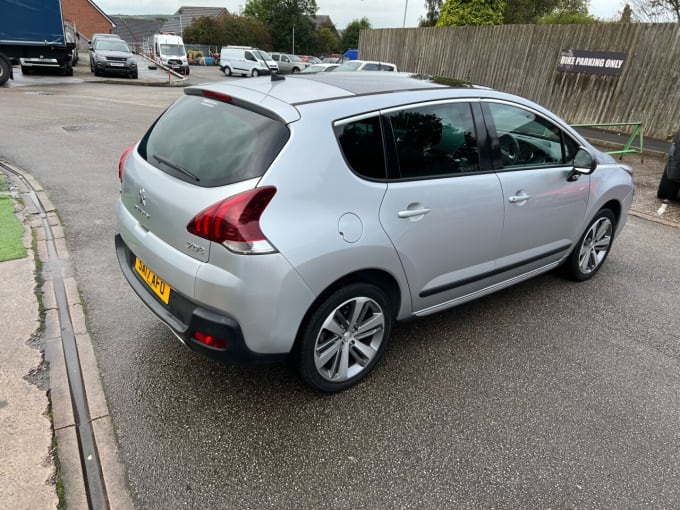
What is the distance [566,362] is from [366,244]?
179 centimetres

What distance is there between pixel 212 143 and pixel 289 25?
7132 cm

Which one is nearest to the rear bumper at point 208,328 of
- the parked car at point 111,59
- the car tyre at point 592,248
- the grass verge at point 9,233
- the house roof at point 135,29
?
the grass verge at point 9,233

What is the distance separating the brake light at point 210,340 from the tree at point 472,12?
24451 mm

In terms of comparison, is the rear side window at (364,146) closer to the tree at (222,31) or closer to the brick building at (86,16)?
the brick building at (86,16)

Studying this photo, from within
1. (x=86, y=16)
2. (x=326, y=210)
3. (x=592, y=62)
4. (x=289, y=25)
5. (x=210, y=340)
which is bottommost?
(x=210, y=340)

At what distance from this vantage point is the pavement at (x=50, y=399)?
7.02 ft

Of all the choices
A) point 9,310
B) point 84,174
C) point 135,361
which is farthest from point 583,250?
point 84,174

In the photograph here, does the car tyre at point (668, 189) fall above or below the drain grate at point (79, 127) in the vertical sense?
above

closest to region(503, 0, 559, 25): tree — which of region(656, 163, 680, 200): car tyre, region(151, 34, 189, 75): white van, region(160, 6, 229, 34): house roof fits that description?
region(151, 34, 189, 75): white van

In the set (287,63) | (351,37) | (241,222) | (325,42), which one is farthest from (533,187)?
(351,37)

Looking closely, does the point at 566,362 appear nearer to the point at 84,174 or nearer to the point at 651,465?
the point at 651,465

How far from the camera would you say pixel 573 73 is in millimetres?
12500

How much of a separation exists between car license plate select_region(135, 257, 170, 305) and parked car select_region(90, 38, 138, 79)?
929 inches

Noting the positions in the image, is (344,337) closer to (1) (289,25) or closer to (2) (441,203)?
(2) (441,203)
